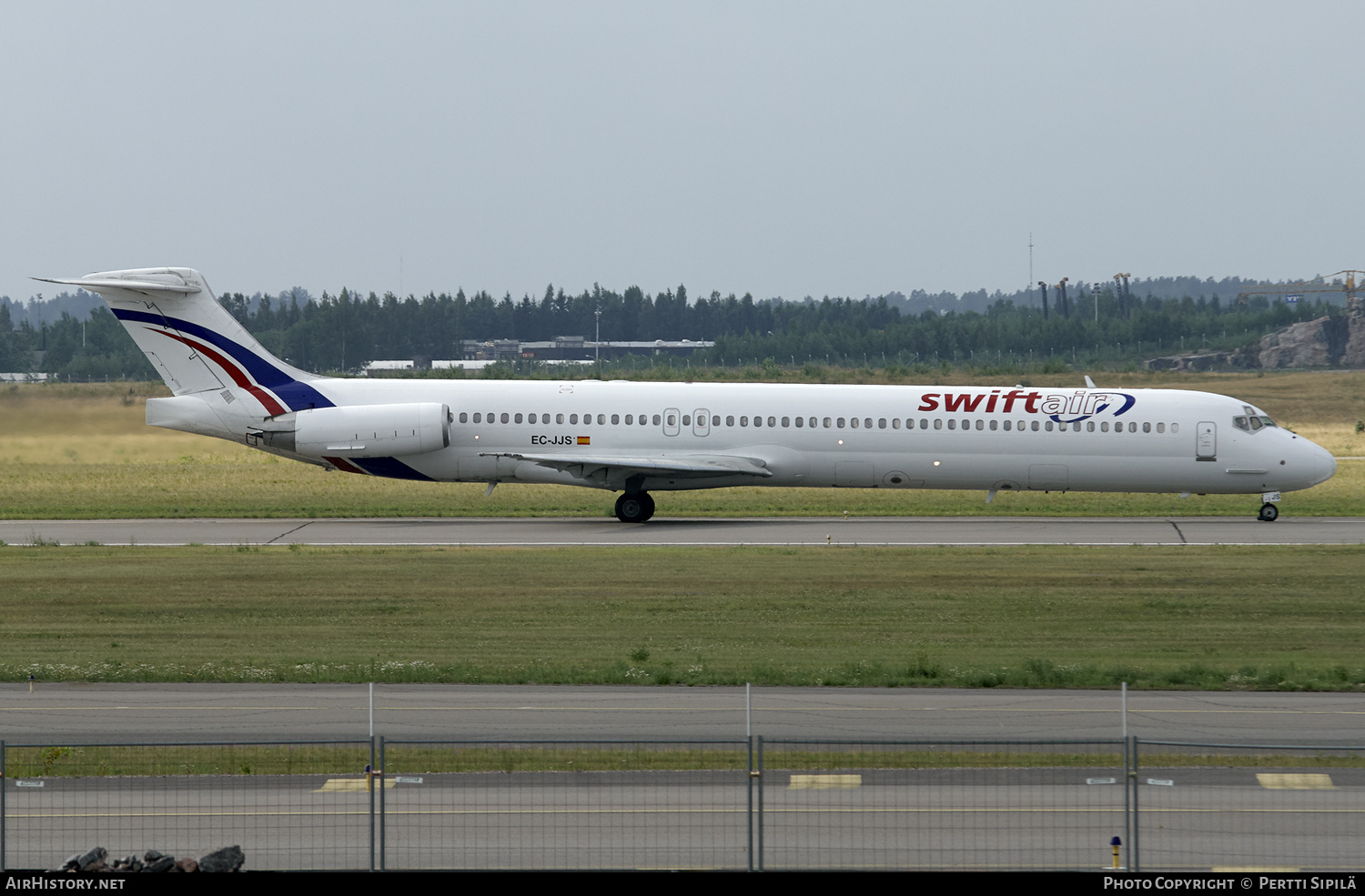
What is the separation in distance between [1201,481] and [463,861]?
30356 millimetres

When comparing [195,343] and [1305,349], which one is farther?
[1305,349]

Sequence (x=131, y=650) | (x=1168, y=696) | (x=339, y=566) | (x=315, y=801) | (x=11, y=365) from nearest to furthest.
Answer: (x=315, y=801) → (x=1168, y=696) → (x=131, y=650) → (x=339, y=566) → (x=11, y=365)

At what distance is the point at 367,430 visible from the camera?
3600cm

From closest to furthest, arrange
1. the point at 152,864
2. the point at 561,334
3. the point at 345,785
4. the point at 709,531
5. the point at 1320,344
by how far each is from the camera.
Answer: the point at 152,864 → the point at 345,785 → the point at 709,531 → the point at 1320,344 → the point at 561,334

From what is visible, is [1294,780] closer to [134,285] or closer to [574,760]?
[574,760]

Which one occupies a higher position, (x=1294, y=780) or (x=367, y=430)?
(x=367, y=430)

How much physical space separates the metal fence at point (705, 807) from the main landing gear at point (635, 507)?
22645 millimetres

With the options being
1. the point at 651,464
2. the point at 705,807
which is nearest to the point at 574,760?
the point at 705,807

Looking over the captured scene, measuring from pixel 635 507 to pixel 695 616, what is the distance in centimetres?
1375

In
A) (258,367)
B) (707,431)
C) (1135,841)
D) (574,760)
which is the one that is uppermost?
(258,367)

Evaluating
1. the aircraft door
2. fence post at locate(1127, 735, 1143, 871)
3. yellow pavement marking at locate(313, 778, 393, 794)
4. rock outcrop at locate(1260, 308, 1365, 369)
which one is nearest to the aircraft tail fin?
the aircraft door

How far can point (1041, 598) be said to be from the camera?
24.5 m

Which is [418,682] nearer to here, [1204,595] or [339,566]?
[339,566]

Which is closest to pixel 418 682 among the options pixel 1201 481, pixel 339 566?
pixel 339 566
